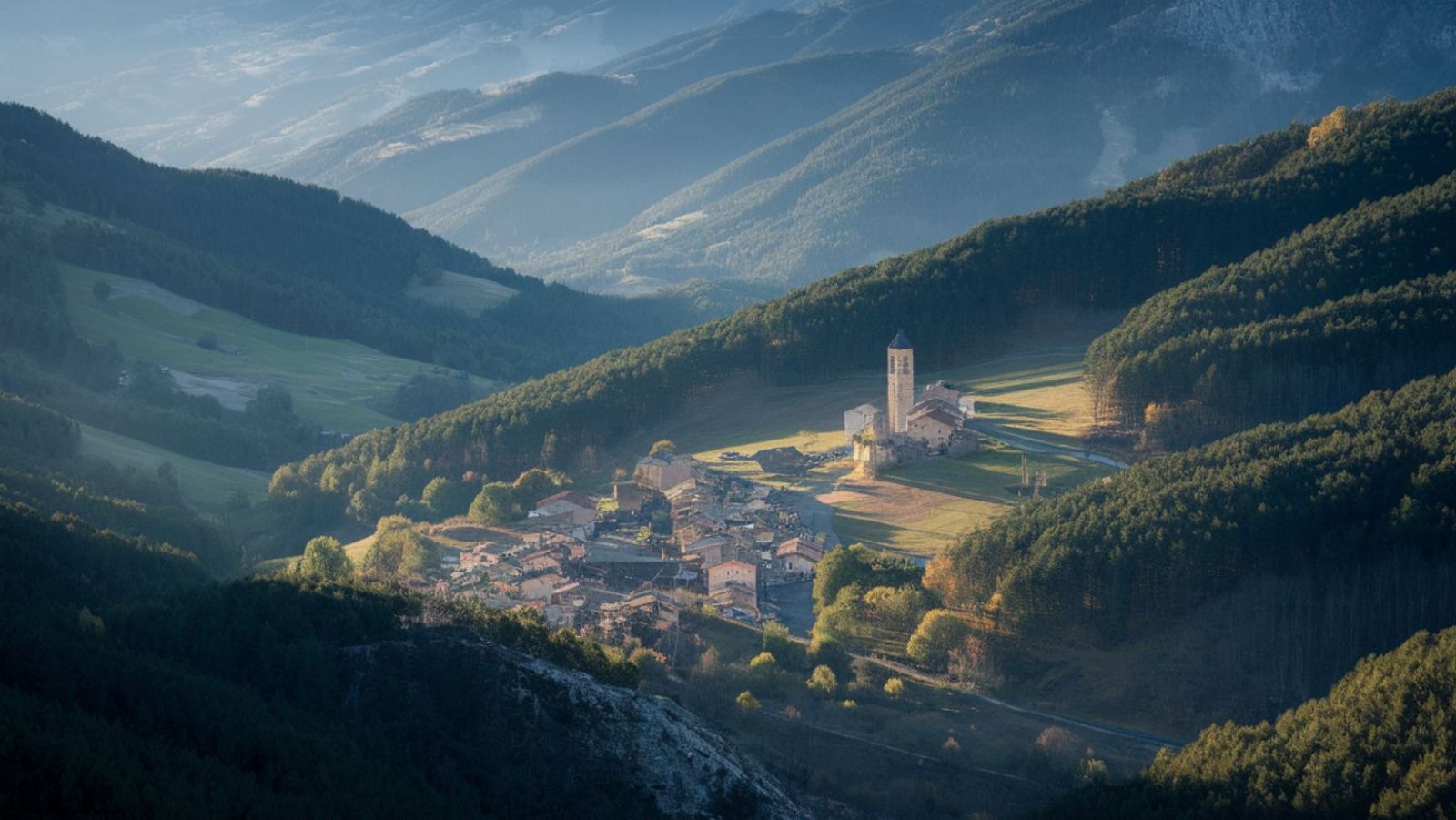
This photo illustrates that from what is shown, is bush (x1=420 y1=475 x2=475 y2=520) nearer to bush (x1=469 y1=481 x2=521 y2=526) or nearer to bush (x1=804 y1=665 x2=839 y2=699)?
bush (x1=469 y1=481 x2=521 y2=526)

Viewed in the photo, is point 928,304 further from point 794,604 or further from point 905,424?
point 794,604

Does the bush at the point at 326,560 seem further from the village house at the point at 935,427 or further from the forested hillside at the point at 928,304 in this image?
the village house at the point at 935,427

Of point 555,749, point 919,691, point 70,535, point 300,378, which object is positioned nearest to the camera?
point 555,749

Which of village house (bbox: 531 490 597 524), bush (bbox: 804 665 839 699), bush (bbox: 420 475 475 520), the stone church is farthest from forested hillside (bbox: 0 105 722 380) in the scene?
bush (bbox: 804 665 839 699)

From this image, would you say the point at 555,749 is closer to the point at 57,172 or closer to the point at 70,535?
the point at 70,535

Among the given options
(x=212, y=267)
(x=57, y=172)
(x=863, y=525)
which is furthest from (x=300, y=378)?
(x=863, y=525)

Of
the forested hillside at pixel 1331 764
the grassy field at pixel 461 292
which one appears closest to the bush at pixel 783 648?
the forested hillside at pixel 1331 764

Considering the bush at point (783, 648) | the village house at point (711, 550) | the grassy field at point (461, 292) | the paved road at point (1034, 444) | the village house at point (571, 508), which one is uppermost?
the grassy field at point (461, 292)
